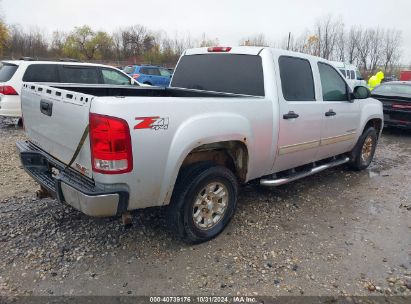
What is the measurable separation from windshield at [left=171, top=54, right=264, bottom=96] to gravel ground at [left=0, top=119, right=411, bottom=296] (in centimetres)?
151

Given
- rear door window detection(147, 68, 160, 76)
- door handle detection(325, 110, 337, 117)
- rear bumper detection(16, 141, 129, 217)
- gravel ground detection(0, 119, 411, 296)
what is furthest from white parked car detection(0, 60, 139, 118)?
rear door window detection(147, 68, 160, 76)

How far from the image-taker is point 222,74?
4.39 meters

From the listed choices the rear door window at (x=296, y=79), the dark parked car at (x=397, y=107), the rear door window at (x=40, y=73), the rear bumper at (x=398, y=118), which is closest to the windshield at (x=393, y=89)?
the dark parked car at (x=397, y=107)

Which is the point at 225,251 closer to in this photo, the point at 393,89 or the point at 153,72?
the point at 393,89

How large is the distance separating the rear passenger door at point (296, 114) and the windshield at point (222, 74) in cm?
27

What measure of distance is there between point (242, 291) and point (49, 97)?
7.71ft

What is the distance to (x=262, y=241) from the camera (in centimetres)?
361

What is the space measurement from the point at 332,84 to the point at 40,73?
6.73 metres

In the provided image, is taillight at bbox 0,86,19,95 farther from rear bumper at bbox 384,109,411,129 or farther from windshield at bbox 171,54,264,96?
rear bumper at bbox 384,109,411,129

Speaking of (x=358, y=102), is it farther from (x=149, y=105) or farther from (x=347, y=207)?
(x=149, y=105)

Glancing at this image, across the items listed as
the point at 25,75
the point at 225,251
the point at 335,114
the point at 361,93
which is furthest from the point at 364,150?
the point at 25,75

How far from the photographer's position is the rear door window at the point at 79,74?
855 cm

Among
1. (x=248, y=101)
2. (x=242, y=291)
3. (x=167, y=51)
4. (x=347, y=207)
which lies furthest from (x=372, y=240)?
(x=167, y=51)

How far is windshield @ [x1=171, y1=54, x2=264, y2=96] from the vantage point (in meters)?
4.04
